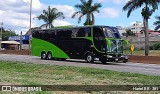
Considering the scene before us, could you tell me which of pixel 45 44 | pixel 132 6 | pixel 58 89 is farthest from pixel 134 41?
pixel 58 89

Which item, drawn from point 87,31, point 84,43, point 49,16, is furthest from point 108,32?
point 49,16

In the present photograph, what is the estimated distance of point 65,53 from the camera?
34.9m

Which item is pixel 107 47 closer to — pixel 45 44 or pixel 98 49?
pixel 98 49

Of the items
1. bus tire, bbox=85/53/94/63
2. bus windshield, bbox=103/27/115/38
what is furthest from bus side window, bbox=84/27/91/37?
bus tire, bbox=85/53/94/63

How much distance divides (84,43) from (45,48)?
21.1ft

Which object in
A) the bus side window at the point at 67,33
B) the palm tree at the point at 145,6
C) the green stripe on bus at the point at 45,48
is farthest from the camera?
the palm tree at the point at 145,6

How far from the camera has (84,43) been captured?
3225 cm

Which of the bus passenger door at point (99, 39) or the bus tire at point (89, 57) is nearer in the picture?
Answer: the bus passenger door at point (99, 39)

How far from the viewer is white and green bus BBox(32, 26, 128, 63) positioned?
3086 cm

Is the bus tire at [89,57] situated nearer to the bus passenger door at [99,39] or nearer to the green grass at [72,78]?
the bus passenger door at [99,39]

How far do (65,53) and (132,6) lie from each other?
17.0 meters

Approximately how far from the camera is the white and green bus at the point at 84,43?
30.9 metres

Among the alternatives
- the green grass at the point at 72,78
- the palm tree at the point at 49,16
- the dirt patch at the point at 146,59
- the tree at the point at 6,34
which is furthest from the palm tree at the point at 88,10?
the tree at the point at 6,34

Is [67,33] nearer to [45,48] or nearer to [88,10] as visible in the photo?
[45,48]
